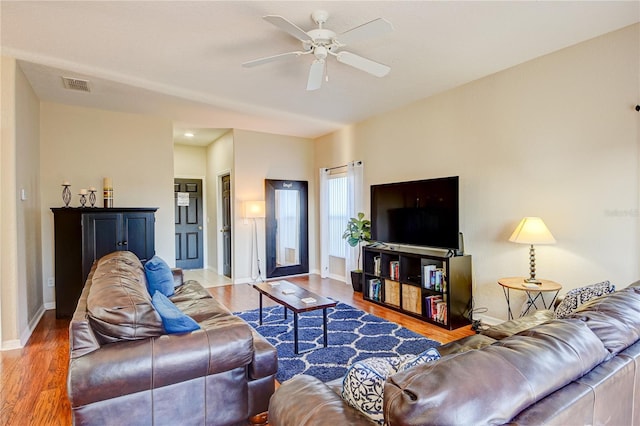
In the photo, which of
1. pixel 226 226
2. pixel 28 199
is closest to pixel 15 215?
pixel 28 199

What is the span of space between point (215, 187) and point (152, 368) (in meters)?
5.57

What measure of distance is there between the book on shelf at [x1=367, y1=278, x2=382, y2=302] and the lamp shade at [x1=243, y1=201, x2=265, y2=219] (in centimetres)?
231

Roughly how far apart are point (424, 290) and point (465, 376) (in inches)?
124

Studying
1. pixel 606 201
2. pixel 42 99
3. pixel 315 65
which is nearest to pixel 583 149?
pixel 606 201

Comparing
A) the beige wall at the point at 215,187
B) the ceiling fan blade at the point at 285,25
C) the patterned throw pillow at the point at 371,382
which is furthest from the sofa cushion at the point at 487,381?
the beige wall at the point at 215,187

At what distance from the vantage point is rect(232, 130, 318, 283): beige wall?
5.92 metres

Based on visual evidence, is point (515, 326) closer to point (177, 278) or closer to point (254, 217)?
point (177, 278)

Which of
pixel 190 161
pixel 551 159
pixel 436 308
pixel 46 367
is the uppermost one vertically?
pixel 190 161

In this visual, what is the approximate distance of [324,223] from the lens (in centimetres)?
628

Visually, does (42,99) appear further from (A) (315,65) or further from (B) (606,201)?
(B) (606,201)

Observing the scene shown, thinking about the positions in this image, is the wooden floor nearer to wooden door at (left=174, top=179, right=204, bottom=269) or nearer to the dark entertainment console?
the dark entertainment console

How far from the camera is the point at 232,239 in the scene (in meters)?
5.98

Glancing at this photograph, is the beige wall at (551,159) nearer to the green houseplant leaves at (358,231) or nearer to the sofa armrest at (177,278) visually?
the green houseplant leaves at (358,231)

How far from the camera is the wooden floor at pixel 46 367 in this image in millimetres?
2117
